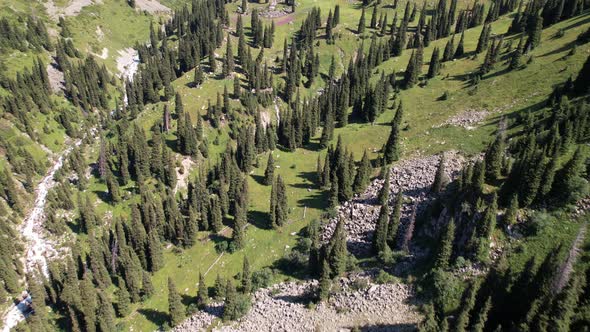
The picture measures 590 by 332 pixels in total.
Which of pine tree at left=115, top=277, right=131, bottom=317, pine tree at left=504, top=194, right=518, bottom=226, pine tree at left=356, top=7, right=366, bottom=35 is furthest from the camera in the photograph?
pine tree at left=356, top=7, right=366, bottom=35

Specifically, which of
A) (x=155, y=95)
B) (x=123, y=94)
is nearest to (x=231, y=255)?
(x=155, y=95)

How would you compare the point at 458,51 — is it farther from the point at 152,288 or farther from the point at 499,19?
the point at 152,288

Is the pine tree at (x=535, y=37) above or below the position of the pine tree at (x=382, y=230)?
above

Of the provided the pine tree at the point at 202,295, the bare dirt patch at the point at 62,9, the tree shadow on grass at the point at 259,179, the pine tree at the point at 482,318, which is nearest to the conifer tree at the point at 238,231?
the pine tree at the point at 202,295

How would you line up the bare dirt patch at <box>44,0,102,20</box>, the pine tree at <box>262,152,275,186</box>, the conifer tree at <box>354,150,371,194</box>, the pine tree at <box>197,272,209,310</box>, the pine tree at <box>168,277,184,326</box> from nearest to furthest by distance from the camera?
the pine tree at <box>168,277,184,326</box>
the pine tree at <box>197,272,209,310</box>
the conifer tree at <box>354,150,371,194</box>
the pine tree at <box>262,152,275,186</box>
the bare dirt patch at <box>44,0,102,20</box>

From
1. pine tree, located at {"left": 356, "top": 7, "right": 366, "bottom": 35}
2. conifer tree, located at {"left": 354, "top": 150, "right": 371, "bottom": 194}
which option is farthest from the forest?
pine tree, located at {"left": 356, "top": 7, "right": 366, "bottom": 35}

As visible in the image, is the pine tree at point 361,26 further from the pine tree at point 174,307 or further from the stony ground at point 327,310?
the pine tree at point 174,307

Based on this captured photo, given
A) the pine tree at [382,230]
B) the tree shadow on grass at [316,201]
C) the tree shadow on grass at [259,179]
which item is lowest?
the tree shadow on grass at [259,179]

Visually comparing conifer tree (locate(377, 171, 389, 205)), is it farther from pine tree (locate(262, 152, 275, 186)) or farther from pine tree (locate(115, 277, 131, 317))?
pine tree (locate(115, 277, 131, 317))
